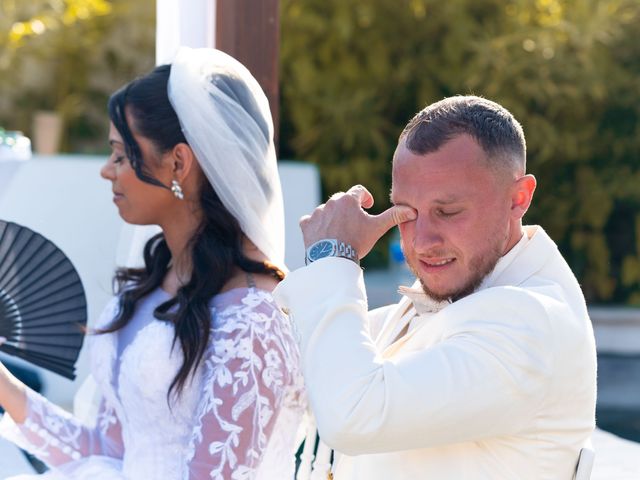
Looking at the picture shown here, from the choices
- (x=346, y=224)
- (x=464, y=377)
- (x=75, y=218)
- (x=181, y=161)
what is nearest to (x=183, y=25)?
(x=181, y=161)

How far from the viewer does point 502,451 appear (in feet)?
5.90

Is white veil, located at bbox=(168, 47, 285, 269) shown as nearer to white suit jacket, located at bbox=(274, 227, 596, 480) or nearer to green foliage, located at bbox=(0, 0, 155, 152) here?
white suit jacket, located at bbox=(274, 227, 596, 480)

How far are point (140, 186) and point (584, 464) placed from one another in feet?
4.19

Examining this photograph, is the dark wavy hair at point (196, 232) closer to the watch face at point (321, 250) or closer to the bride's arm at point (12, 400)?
the bride's arm at point (12, 400)

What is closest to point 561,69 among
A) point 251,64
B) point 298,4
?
point 298,4

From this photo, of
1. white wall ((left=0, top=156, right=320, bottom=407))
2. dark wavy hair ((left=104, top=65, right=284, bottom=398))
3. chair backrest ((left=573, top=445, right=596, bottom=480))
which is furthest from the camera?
white wall ((left=0, top=156, right=320, bottom=407))

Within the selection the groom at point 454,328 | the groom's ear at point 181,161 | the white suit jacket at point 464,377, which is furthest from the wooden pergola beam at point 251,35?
the white suit jacket at point 464,377

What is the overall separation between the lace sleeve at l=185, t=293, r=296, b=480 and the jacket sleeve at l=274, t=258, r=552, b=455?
0.70 metres

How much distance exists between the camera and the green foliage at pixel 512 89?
637 centimetres

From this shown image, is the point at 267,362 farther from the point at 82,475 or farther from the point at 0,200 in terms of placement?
the point at 0,200

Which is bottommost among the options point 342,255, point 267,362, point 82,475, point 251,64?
point 82,475

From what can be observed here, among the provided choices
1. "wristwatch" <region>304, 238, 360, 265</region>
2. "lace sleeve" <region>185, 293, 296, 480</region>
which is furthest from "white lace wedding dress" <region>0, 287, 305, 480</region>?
"wristwatch" <region>304, 238, 360, 265</region>

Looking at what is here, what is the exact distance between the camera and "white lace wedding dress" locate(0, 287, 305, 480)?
97.1 inches

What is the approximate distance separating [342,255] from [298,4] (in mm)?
4878
